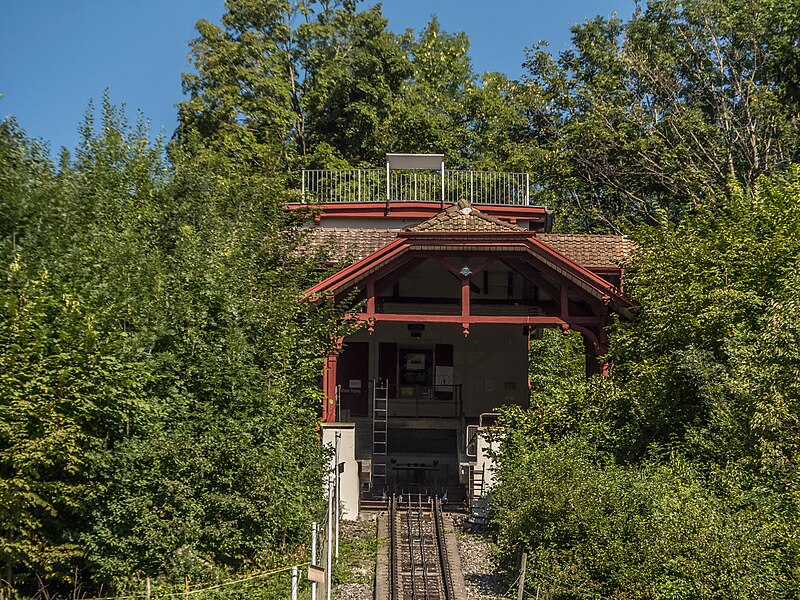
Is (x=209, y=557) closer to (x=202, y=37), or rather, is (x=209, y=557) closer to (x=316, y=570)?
(x=316, y=570)

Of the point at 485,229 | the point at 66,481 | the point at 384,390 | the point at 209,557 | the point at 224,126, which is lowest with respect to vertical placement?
the point at 209,557

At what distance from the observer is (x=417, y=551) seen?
2172cm

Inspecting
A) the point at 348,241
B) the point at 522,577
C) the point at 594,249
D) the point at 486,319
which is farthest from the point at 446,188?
the point at 522,577

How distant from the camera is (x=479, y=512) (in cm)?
2414

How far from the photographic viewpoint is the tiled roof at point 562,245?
27.4 metres

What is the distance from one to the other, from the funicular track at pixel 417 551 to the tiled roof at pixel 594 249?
7.72 metres

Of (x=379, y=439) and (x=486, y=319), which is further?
(x=379, y=439)

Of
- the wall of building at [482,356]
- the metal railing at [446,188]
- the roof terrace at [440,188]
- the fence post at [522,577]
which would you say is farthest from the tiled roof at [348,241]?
the fence post at [522,577]

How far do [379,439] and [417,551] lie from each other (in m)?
6.76

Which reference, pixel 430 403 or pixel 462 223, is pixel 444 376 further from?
pixel 462 223

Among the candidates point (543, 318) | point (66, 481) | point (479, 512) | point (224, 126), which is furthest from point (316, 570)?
point (224, 126)

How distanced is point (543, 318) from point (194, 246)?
959 cm

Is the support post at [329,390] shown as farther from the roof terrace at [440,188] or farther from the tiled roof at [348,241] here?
the roof terrace at [440,188]

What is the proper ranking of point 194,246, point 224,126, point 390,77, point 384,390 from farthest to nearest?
point 390,77 → point 224,126 → point 384,390 → point 194,246
